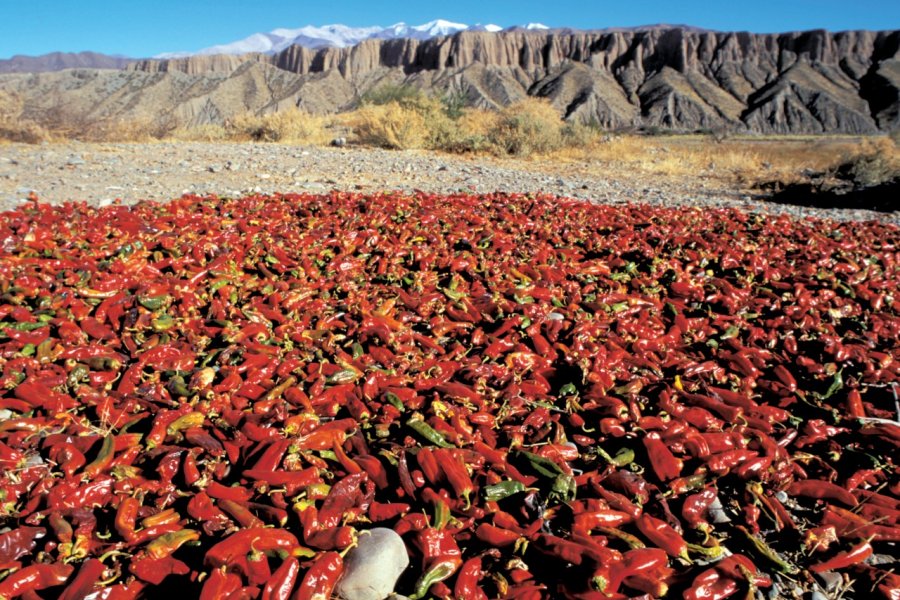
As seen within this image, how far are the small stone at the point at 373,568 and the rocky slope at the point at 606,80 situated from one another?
74.2 metres

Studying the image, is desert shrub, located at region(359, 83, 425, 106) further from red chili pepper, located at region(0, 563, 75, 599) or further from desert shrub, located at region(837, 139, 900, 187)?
red chili pepper, located at region(0, 563, 75, 599)

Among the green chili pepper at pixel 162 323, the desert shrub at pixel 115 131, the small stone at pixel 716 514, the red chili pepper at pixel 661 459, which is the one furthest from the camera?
the desert shrub at pixel 115 131

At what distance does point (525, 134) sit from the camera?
18328 mm

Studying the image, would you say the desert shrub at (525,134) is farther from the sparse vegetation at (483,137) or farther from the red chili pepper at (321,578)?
the red chili pepper at (321,578)

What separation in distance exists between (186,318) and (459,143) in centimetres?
1518

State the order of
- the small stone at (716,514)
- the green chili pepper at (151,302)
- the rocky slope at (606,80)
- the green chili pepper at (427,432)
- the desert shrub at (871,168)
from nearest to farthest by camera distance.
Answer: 1. the small stone at (716,514)
2. the green chili pepper at (427,432)
3. the green chili pepper at (151,302)
4. the desert shrub at (871,168)
5. the rocky slope at (606,80)

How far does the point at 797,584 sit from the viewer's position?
2430 millimetres

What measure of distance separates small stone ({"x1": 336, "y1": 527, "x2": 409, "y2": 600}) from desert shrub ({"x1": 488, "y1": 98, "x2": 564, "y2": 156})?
16734 millimetres

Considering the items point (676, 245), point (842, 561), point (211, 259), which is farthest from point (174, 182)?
point (842, 561)

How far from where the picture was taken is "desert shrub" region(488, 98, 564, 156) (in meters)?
18.1

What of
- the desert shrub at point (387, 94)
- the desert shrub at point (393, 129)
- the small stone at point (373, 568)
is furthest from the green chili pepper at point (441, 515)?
the desert shrub at point (387, 94)

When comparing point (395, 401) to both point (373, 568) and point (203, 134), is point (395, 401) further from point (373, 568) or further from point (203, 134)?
point (203, 134)

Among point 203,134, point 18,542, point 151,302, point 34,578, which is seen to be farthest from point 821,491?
point 203,134

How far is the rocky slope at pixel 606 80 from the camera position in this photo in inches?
3017
